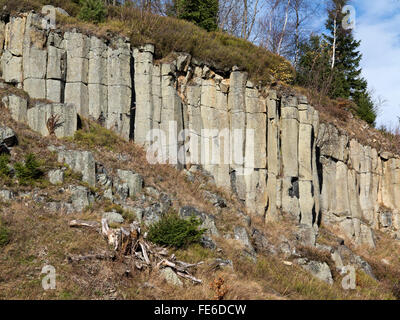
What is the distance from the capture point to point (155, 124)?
22.2 metres

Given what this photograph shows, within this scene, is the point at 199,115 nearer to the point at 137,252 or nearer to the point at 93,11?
the point at 93,11

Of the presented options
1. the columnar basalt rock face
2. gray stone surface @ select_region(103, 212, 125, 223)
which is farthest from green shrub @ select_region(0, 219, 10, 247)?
the columnar basalt rock face

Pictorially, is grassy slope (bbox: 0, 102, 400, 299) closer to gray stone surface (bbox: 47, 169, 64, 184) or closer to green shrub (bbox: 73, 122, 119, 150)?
green shrub (bbox: 73, 122, 119, 150)

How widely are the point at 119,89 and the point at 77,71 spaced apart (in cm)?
182

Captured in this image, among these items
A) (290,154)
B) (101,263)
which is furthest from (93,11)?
(101,263)

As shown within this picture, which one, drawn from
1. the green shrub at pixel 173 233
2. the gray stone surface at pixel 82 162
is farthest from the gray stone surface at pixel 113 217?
the gray stone surface at pixel 82 162

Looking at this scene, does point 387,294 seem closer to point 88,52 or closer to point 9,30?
point 88,52

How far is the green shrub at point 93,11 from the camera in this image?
23.5 m

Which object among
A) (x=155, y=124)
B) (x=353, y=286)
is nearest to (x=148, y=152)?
(x=155, y=124)

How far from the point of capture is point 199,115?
77.8 feet

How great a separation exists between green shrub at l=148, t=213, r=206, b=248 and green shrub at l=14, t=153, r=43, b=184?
3.98 meters

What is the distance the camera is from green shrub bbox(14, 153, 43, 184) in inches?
619

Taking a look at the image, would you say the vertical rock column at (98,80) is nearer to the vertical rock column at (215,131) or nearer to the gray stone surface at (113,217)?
the vertical rock column at (215,131)

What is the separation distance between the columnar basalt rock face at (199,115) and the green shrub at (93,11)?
83.0 inches
